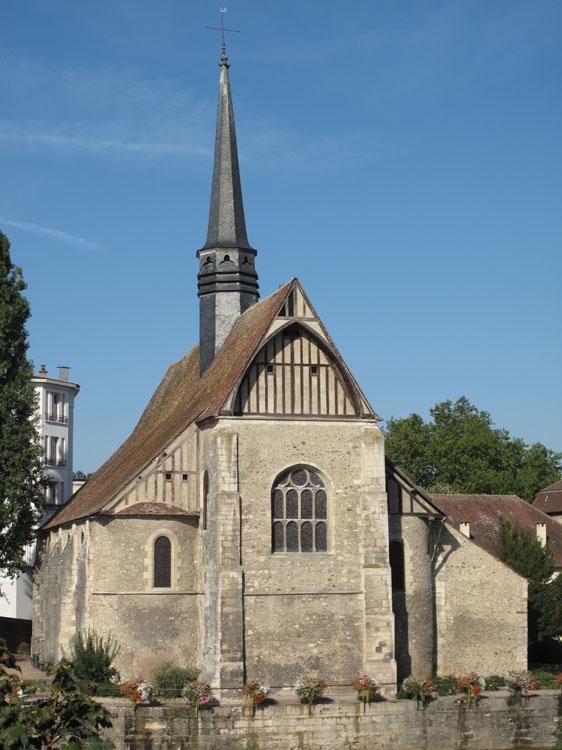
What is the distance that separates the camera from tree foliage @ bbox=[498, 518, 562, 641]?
115 ft

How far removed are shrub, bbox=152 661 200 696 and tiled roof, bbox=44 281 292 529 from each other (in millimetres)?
4882

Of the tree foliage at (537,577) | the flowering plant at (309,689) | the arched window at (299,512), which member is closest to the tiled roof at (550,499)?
the tree foliage at (537,577)

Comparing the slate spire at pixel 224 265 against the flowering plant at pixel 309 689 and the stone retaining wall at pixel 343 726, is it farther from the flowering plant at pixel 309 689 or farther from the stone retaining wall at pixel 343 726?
the stone retaining wall at pixel 343 726

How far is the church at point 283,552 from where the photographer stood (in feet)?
89.2

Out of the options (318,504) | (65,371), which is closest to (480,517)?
(318,504)

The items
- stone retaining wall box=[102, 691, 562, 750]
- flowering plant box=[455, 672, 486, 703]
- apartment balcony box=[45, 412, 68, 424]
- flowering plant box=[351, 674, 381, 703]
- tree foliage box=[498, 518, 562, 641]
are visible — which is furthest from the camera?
apartment balcony box=[45, 412, 68, 424]

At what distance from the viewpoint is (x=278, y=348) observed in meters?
28.5

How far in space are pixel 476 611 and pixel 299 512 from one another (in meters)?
7.54

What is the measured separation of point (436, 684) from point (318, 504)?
20.5ft

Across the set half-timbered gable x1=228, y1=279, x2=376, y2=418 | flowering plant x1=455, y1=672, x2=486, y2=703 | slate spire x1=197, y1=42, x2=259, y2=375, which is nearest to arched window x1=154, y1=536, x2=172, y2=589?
half-timbered gable x1=228, y1=279, x2=376, y2=418

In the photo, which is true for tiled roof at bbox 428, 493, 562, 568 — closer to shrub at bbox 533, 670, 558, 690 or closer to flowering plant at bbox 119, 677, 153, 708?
shrub at bbox 533, 670, 558, 690

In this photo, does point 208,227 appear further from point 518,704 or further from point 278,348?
point 518,704

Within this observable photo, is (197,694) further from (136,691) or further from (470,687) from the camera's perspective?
(470,687)

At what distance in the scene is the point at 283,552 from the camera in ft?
90.8
